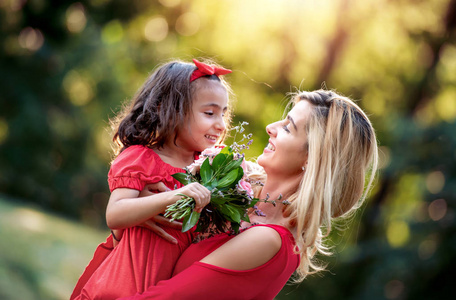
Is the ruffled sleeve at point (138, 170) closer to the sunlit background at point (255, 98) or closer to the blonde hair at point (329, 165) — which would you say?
the blonde hair at point (329, 165)

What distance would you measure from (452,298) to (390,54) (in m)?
7.05

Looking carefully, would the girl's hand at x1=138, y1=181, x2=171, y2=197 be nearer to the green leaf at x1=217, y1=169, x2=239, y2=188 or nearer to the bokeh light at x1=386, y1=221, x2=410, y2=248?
the green leaf at x1=217, y1=169, x2=239, y2=188

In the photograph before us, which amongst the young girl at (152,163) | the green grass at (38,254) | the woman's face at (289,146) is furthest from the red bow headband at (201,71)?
the green grass at (38,254)

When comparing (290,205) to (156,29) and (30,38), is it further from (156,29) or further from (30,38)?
(156,29)

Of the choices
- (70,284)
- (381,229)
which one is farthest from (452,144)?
(70,284)

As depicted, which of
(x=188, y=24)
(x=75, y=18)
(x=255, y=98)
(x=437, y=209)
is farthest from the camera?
(x=188, y=24)

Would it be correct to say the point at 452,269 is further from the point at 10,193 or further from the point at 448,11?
the point at 10,193

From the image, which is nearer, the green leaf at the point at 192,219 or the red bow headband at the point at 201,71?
the green leaf at the point at 192,219

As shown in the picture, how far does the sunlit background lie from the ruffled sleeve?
325 inches

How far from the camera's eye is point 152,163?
3.25 meters

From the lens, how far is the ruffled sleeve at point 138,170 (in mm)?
3141

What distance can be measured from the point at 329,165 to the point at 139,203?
106 centimetres

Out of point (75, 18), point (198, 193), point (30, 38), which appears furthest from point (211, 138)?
point (75, 18)

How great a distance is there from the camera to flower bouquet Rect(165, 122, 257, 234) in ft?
9.62
